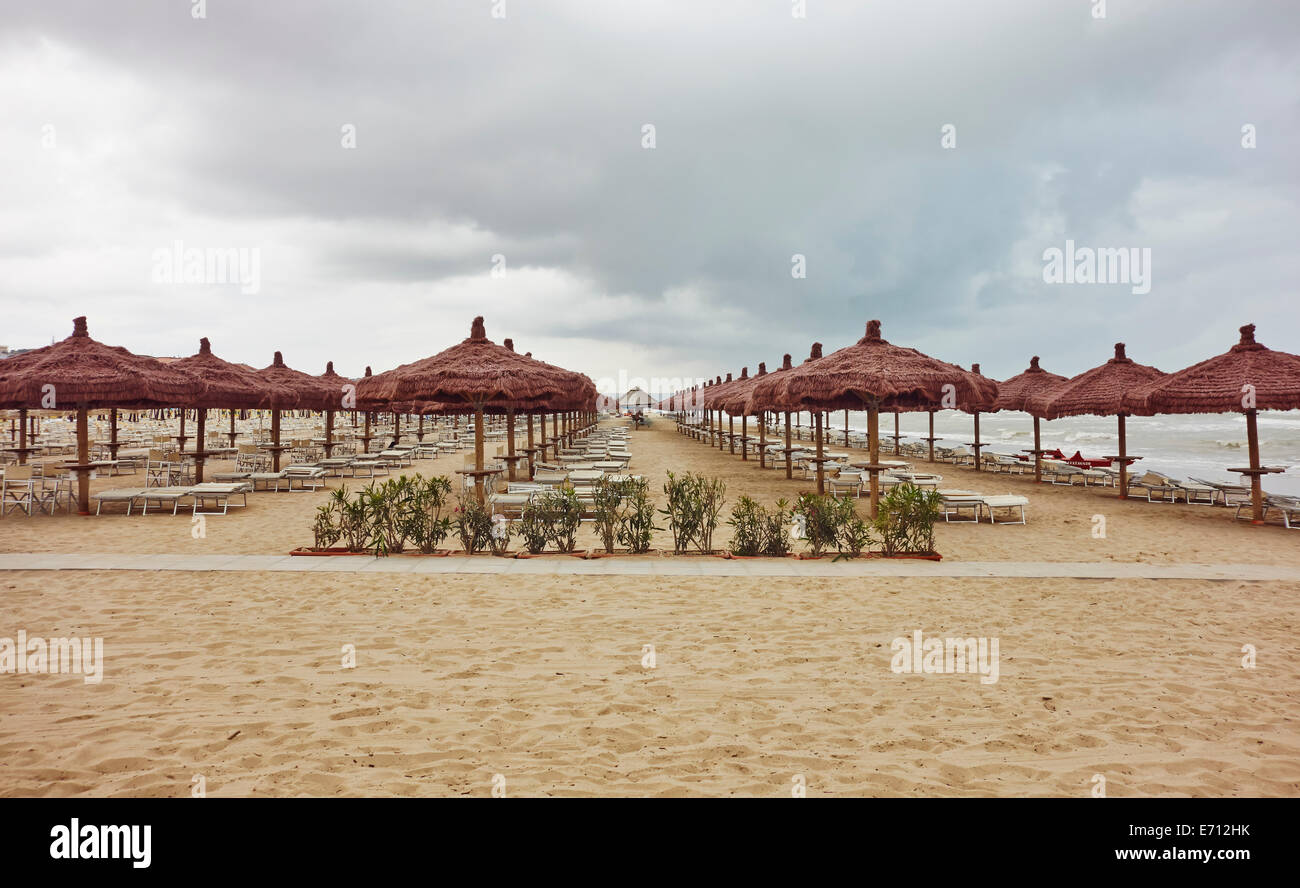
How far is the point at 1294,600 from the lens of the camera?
634cm

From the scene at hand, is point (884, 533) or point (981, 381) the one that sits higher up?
point (981, 381)

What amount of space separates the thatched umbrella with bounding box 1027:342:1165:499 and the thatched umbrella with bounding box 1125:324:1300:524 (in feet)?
6.60

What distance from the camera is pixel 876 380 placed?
1089 centimetres

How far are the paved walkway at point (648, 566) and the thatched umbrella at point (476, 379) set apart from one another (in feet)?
12.7

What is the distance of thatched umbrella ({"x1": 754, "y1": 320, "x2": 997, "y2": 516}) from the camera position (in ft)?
35.8

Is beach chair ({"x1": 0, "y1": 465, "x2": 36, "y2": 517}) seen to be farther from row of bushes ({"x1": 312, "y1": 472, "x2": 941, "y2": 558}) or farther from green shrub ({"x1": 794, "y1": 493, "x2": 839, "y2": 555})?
green shrub ({"x1": 794, "y1": 493, "x2": 839, "y2": 555})

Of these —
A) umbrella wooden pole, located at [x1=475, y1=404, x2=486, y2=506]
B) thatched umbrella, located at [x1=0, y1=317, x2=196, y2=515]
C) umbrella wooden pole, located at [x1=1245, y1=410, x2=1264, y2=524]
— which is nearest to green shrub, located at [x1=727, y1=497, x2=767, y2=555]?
umbrella wooden pole, located at [x1=475, y1=404, x2=486, y2=506]

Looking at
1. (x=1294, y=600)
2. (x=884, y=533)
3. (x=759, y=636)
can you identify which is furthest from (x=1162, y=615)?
(x=759, y=636)

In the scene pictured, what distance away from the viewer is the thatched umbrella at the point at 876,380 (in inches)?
430

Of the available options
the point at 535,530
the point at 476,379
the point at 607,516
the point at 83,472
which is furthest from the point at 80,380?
the point at 607,516

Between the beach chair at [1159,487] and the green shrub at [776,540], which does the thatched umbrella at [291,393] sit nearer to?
the green shrub at [776,540]

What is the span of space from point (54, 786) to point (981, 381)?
534 inches

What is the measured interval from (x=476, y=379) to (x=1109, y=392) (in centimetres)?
1390
